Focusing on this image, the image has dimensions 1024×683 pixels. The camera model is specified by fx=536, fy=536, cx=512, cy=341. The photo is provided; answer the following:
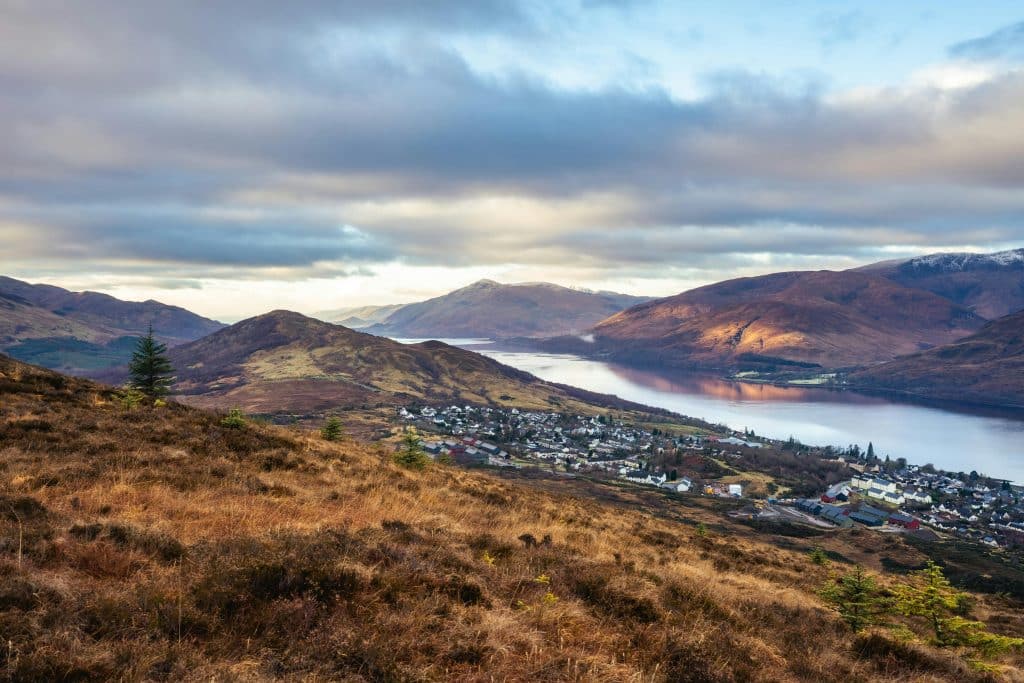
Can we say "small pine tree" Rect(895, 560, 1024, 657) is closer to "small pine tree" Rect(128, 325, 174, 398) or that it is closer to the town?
Answer: "small pine tree" Rect(128, 325, 174, 398)

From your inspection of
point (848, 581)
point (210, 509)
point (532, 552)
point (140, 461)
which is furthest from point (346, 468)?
point (848, 581)

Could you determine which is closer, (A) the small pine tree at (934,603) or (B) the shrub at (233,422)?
(A) the small pine tree at (934,603)

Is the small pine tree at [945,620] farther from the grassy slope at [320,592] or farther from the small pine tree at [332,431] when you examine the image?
the small pine tree at [332,431]

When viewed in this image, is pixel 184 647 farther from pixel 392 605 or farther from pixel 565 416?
pixel 565 416

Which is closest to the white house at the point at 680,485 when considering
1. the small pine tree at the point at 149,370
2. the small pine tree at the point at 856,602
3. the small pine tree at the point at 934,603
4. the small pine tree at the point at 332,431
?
the small pine tree at the point at 332,431

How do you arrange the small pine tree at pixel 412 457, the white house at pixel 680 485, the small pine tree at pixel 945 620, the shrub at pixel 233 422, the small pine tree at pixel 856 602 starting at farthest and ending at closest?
the white house at pixel 680 485, the small pine tree at pixel 412 457, the shrub at pixel 233 422, the small pine tree at pixel 856 602, the small pine tree at pixel 945 620

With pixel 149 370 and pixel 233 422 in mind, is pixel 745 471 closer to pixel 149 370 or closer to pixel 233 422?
pixel 149 370

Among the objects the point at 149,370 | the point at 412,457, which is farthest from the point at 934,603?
the point at 149,370

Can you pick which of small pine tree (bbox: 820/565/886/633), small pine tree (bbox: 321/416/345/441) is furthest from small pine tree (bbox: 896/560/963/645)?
small pine tree (bbox: 321/416/345/441)
